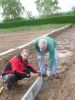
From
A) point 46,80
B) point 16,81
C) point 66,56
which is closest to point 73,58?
point 66,56

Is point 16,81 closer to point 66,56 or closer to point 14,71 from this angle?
point 14,71

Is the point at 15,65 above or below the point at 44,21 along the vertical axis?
above

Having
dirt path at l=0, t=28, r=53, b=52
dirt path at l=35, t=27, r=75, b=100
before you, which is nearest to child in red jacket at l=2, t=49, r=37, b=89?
dirt path at l=35, t=27, r=75, b=100

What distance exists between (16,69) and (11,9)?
51239mm

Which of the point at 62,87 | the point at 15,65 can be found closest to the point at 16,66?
the point at 15,65

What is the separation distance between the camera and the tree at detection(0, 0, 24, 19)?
58.1 metres

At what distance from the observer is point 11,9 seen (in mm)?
57844

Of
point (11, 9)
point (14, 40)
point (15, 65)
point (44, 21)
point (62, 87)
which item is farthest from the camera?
point (11, 9)

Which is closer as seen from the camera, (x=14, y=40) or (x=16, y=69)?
(x=16, y=69)

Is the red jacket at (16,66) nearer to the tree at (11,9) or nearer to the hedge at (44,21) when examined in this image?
the hedge at (44,21)

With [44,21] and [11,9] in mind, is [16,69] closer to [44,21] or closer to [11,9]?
[44,21]

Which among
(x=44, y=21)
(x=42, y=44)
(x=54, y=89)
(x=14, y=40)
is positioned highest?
(x=42, y=44)

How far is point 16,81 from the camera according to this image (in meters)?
8.02

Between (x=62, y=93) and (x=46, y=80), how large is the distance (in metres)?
1.26
